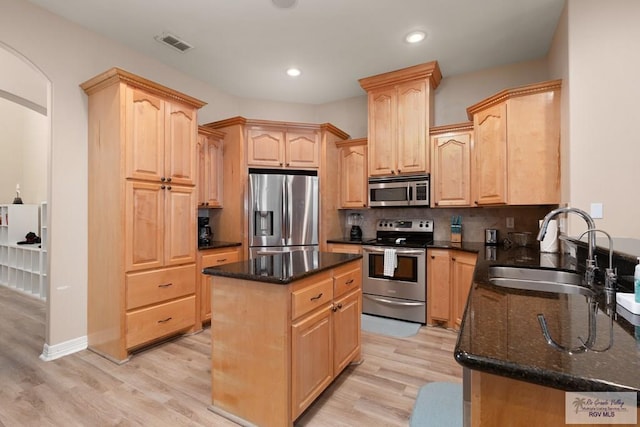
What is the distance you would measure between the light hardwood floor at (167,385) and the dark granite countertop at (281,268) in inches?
35.2

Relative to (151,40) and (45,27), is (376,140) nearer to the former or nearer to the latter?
(151,40)

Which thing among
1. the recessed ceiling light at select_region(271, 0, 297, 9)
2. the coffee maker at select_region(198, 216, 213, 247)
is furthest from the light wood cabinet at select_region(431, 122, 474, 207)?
the coffee maker at select_region(198, 216, 213, 247)

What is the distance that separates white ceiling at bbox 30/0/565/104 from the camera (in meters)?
2.46

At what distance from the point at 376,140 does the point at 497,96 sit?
4.40 feet

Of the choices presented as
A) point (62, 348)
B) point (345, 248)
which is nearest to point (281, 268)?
point (345, 248)

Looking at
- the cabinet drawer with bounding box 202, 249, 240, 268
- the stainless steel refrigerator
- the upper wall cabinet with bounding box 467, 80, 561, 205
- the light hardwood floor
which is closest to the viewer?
the light hardwood floor

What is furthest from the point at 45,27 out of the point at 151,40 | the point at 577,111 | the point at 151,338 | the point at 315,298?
the point at 577,111

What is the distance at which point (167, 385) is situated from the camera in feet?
6.97

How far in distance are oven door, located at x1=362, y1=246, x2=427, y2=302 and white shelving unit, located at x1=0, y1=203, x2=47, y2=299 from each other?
4.69 meters

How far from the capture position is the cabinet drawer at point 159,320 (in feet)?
8.24

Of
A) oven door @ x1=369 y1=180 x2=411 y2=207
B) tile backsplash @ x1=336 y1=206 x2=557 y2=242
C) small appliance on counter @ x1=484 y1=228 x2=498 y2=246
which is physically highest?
oven door @ x1=369 y1=180 x2=411 y2=207

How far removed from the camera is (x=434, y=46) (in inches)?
120

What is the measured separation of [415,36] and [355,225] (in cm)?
243

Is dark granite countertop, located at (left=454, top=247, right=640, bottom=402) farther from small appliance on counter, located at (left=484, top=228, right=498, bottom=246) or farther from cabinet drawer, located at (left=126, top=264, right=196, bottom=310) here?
cabinet drawer, located at (left=126, top=264, right=196, bottom=310)
